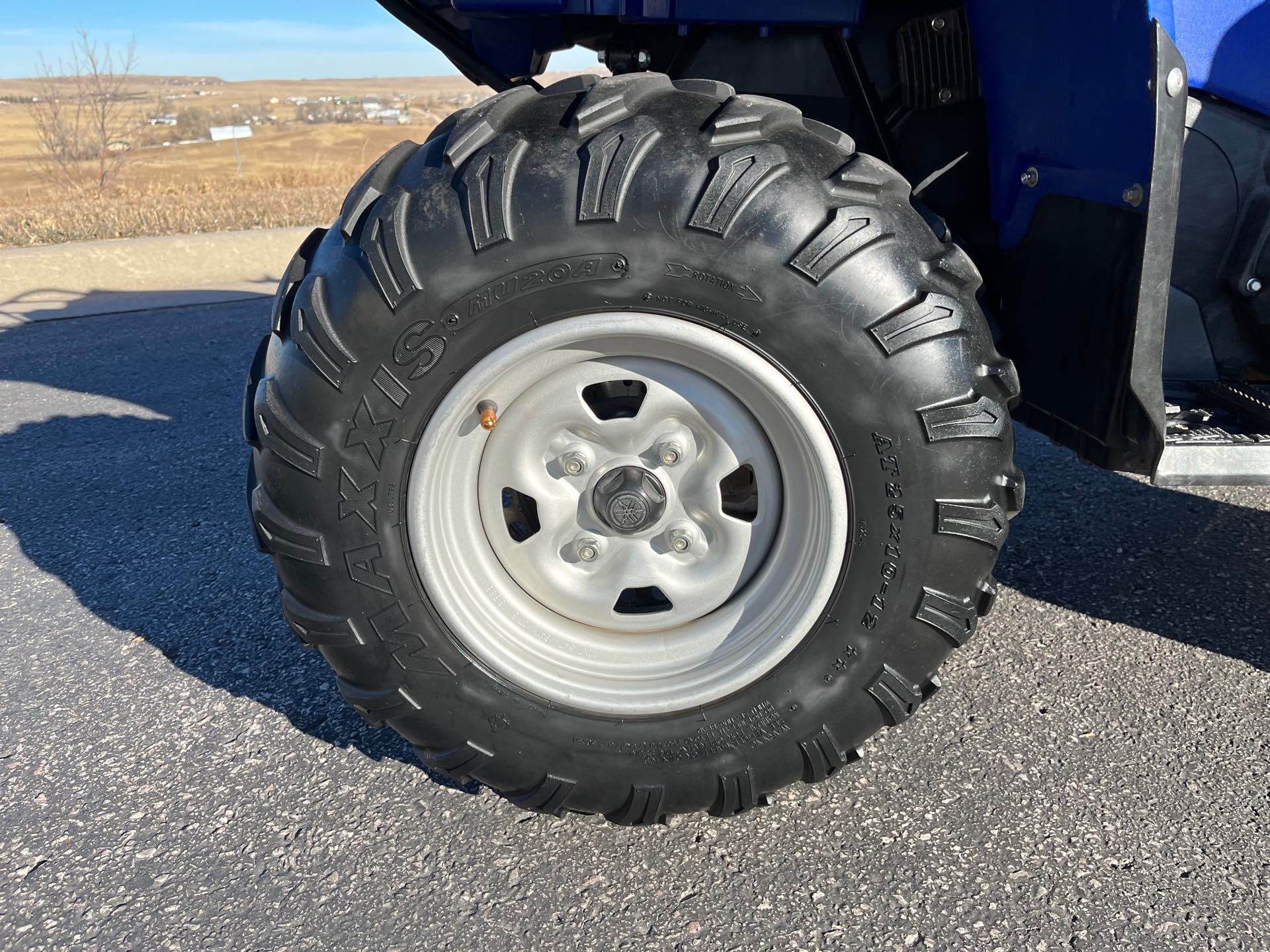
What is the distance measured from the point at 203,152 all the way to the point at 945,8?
3659 centimetres

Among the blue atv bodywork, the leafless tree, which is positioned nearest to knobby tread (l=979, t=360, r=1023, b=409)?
the blue atv bodywork

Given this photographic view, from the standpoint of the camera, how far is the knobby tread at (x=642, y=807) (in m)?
1.92

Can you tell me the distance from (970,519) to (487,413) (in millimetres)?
942

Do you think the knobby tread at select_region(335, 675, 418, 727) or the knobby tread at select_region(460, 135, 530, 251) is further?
the knobby tread at select_region(335, 675, 418, 727)

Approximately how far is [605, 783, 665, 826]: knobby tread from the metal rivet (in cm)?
163

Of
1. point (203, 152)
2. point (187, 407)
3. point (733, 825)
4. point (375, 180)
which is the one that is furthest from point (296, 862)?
point (203, 152)

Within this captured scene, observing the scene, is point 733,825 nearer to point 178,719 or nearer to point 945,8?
point 178,719

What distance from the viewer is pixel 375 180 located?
1825 millimetres

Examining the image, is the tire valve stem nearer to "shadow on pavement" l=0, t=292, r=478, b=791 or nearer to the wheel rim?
the wheel rim

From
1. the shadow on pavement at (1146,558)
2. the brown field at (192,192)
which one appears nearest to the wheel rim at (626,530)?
the shadow on pavement at (1146,558)

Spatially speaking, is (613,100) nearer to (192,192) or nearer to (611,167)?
(611,167)

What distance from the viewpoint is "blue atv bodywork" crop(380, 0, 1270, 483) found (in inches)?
74.4

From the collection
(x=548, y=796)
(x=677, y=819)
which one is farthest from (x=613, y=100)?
(x=677, y=819)

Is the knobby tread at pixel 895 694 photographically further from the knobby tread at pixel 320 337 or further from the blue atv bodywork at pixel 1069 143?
the knobby tread at pixel 320 337
